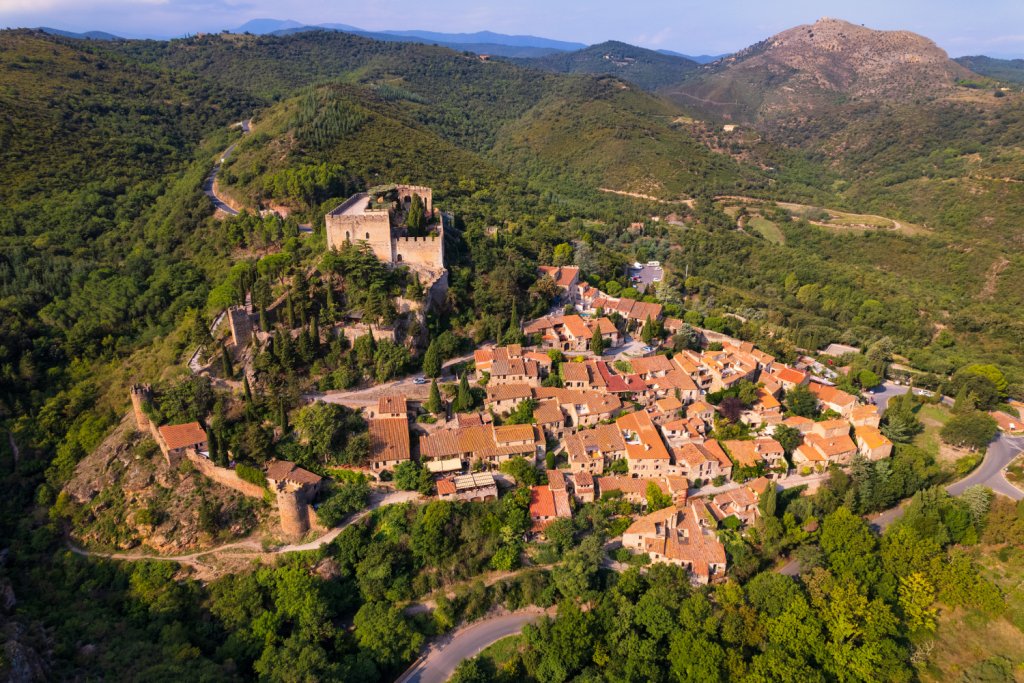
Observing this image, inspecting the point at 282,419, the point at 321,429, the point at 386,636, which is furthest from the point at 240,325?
the point at 386,636

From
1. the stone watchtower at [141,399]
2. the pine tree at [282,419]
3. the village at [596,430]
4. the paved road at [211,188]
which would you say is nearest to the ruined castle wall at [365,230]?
the village at [596,430]

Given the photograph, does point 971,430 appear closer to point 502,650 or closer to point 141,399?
point 502,650

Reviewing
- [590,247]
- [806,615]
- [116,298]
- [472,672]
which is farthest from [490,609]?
[590,247]

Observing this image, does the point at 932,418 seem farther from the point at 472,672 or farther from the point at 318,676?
the point at 318,676

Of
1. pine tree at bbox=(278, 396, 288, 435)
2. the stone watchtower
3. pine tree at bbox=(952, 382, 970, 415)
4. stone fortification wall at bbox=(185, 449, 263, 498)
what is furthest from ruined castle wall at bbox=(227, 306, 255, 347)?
pine tree at bbox=(952, 382, 970, 415)

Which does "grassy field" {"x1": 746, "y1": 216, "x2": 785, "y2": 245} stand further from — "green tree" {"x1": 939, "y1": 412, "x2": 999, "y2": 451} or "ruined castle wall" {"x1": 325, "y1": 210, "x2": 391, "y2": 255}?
"ruined castle wall" {"x1": 325, "y1": 210, "x2": 391, "y2": 255}

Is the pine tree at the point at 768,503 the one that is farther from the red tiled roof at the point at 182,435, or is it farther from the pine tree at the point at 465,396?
the red tiled roof at the point at 182,435
